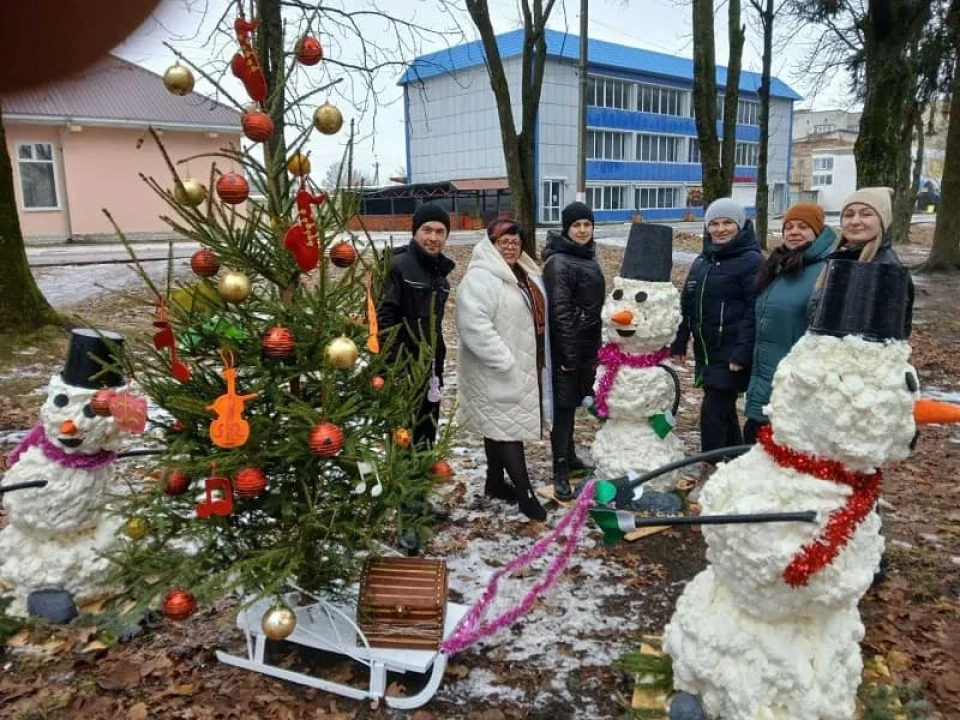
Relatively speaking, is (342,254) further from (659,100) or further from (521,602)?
(659,100)

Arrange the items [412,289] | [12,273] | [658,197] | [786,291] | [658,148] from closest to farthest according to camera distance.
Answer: [786,291] → [412,289] → [12,273] → [658,148] → [658,197]

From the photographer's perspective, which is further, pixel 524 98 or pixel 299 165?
pixel 524 98

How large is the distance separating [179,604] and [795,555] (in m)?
2.22

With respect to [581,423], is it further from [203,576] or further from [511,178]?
[511,178]

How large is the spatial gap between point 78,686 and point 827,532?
9.66 ft

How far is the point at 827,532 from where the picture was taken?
93.2 inches

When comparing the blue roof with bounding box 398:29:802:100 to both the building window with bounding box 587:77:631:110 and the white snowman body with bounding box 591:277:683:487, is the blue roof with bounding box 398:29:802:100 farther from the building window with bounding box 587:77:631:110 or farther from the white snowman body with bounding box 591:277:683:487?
the white snowman body with bounding box 591:277:683:487

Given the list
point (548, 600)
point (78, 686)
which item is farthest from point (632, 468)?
point (78, 686)

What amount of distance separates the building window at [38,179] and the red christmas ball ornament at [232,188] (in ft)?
70.0

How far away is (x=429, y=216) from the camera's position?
4.16m

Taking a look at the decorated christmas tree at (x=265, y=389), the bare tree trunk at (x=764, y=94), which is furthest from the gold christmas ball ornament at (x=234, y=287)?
the bare tree trunk at (x=764, y=94)

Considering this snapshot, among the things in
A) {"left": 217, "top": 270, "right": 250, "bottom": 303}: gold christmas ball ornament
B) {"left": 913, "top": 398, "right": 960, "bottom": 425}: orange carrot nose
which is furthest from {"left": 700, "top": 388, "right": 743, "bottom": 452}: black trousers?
{"left": 217, "top": 270, "right": 250, "bottom": 303}: gold christmas ball ornament

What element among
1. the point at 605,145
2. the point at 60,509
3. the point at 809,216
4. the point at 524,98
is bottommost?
the point at 60,509

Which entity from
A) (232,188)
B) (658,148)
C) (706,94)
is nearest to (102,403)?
(232,188)
